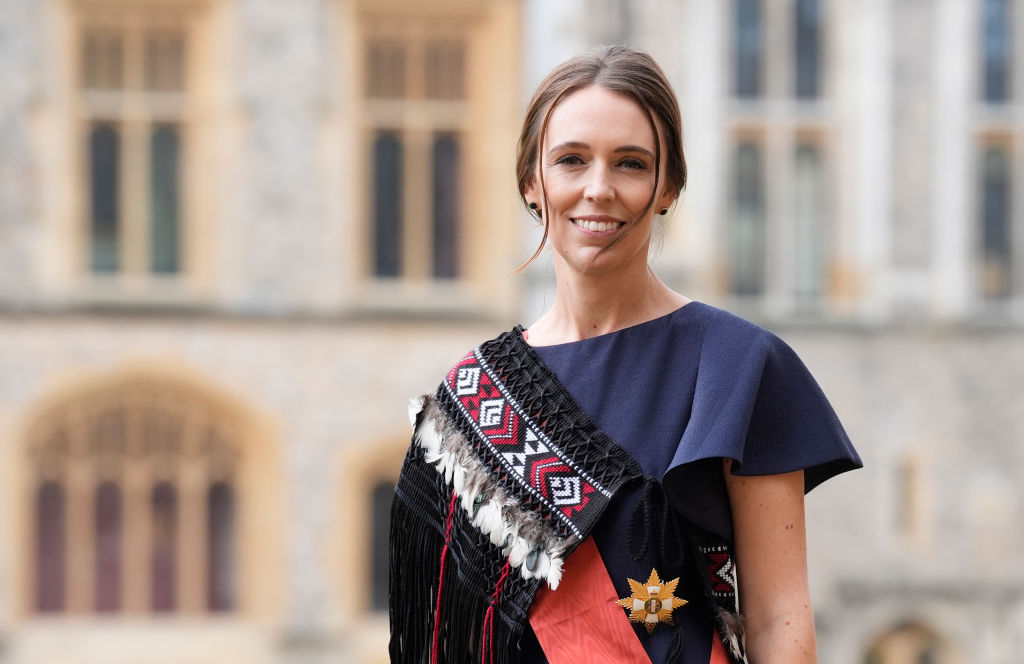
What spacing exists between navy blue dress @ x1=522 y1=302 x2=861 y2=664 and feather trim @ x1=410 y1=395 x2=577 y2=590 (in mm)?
54

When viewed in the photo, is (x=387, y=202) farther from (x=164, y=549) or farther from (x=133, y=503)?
(x=164, y=549)

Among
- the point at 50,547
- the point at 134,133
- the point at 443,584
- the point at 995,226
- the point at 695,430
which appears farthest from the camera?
the point at 995,226

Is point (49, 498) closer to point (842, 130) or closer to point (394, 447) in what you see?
point (394, 447)

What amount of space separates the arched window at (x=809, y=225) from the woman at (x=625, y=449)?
643cm

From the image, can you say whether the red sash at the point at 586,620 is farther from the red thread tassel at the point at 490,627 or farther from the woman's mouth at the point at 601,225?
the woman's mouth at the point at 601,225

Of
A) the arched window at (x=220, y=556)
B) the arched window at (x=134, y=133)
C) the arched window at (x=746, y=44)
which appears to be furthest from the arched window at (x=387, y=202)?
the arched window at (x=746, y=44)

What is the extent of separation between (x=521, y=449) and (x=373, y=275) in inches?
249

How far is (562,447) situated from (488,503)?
104mm

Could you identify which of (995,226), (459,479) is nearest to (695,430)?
(459,479)

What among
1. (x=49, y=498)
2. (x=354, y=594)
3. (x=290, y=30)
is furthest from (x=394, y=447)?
(x=290, y=30)

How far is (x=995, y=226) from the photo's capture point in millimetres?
7629

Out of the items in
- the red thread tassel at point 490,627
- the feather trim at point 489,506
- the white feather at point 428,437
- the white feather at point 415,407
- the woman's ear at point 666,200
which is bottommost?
the red thread tassel at point 490,627

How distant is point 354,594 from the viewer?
292 inches

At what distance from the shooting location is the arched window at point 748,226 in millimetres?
7555
